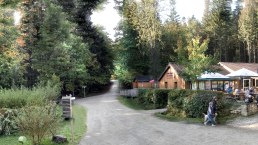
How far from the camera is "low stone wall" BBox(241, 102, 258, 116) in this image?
18750 millimetres

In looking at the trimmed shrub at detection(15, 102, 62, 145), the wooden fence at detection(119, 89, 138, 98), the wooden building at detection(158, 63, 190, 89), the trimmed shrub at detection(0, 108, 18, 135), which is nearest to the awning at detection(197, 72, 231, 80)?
the wooden fence at detection(119, 89, 138, 98)

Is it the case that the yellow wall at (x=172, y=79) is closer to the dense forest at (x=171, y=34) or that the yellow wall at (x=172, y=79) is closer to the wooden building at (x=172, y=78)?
the wooden building at (x=172, y=78)

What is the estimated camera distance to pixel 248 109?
18812 mm

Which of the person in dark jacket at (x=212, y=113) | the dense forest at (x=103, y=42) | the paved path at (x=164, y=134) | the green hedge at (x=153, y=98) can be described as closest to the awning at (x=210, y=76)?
the dense forest at (x=103, y=42)

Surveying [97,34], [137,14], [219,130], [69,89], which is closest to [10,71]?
[69,89]

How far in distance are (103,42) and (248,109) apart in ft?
123

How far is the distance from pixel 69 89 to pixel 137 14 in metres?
15.4

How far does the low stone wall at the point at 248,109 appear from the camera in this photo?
61.5ft

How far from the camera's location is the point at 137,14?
51375mm

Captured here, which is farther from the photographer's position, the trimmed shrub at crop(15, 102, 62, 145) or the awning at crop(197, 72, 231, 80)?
the awning at crop(197, 72, 231, 80)

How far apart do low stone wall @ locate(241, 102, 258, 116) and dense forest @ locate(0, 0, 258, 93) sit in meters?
9.62

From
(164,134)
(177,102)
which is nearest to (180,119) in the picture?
(177,102)

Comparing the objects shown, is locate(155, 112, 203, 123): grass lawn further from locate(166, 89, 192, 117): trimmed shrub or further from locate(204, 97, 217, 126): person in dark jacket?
locate(204, 97, 217, 126): person in dark jacket

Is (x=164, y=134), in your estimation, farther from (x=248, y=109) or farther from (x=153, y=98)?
(x=153, y=98)
